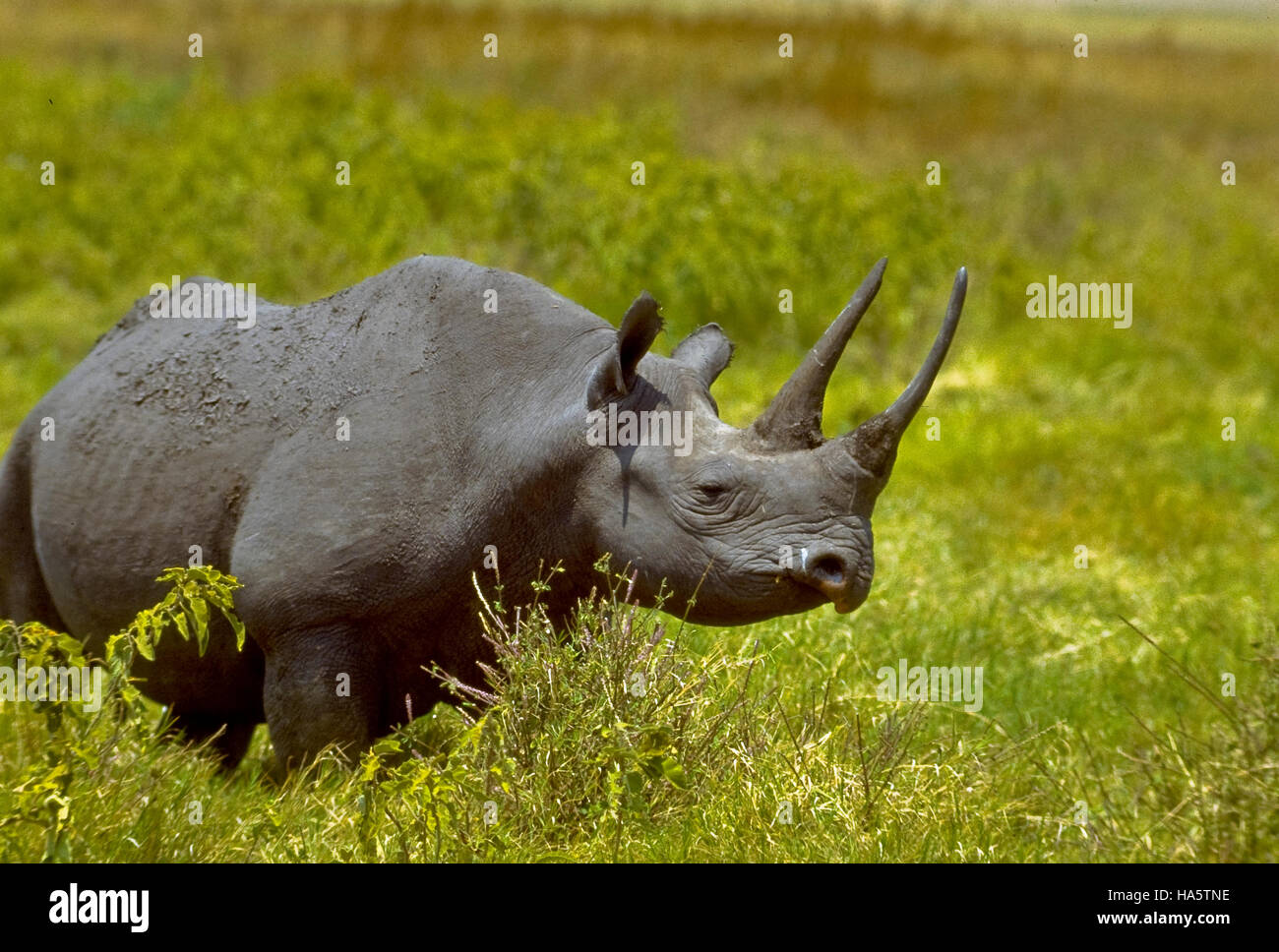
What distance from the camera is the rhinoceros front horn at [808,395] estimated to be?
5.05 meters

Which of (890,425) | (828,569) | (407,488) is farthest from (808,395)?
(407,488)

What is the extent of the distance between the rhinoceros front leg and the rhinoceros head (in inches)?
34.6

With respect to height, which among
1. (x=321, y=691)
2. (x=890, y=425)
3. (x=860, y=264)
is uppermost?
(x=860, y=264)

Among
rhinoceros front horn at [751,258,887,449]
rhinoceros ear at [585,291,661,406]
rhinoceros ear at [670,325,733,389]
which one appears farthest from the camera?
rhinoceros ear at [670,325,733,389]

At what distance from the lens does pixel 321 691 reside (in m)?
5.55

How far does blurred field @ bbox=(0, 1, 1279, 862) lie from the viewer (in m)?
5.50

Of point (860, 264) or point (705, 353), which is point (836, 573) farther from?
point (860, 264)

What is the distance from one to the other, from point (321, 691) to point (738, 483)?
1.49 m

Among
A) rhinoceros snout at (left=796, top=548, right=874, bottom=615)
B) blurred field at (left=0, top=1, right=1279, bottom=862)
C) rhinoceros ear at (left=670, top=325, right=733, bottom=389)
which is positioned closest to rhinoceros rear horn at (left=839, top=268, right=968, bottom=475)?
rhinoceros snout at (left=796, top=548, right=874, bottom=615)

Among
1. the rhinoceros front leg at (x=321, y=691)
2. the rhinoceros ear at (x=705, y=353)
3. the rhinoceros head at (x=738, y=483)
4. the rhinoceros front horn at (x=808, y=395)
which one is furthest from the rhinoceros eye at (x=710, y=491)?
the rhinoceros front leg at (x=321, y=691)

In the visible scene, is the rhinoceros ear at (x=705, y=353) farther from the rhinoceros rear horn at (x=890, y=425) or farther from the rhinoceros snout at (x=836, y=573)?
the rhinoceros snout at (x=836, y=573)

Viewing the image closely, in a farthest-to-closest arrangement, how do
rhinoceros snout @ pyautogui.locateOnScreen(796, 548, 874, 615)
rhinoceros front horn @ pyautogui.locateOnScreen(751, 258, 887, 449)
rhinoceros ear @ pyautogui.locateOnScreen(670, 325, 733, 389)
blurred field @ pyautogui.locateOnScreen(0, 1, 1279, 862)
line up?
rhinoceros ear @ pyautogui.locateOnScreen(670, 325, 733, 389) → blurred field @ pyautogui.locateOnScreen(0, 1, 1279, 862) → rhinoceros front horn @ pyautogui.locateOnScreen(751, 258, 887, 449) → rhinoceros snout @ pyautogui.locateOnScreen(796, 548, 874, 615)

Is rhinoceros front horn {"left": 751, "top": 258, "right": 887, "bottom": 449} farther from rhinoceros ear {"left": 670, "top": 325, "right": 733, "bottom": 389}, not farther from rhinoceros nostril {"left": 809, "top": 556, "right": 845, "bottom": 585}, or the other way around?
rhinoceros ear {"left": 670, "top": 325, "right": 733, "bottom": 389}

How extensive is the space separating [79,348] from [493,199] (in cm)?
365
